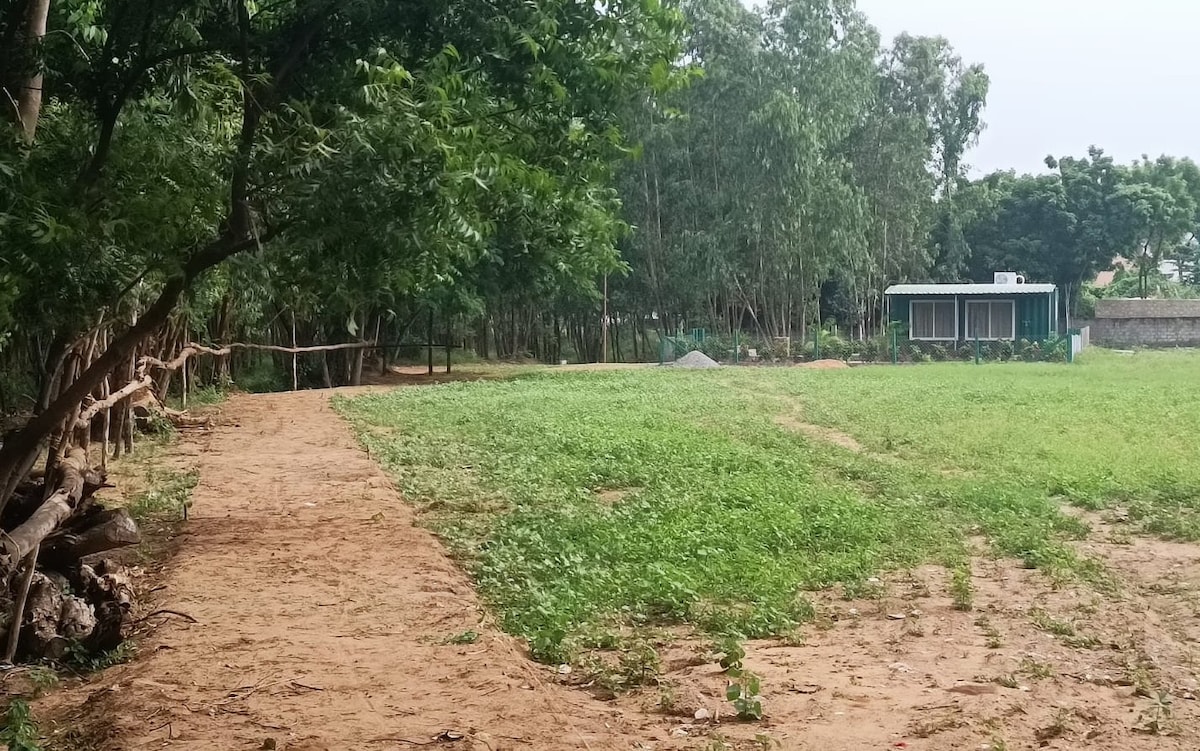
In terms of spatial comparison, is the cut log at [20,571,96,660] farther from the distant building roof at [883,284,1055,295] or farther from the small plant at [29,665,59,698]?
the distant building roof at [883,284,1055,295]

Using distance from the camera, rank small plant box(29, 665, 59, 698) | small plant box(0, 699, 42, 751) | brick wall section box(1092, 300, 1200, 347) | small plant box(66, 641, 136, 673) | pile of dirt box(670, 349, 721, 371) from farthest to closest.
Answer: brick wall section box(1092, 300, 1200, 347) < pile of dirt box(670, 349, 721, 371) < small plant box(66, 641, 136, 673) < small plant box(29, 665, 59, 698) < small plant box(0, 699, 42, 751)

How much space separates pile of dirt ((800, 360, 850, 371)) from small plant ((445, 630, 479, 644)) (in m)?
23.3

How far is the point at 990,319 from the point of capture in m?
33.6

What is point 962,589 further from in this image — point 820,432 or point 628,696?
point 820,432

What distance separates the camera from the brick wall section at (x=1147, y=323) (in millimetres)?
34594

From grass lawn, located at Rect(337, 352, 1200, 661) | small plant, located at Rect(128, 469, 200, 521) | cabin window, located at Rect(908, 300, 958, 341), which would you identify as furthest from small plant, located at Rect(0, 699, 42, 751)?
cabin window, located at Rect(908, 300, 958, 341)

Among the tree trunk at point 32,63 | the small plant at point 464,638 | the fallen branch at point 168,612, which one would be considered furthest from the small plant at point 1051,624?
the tree trunk at point 32,63

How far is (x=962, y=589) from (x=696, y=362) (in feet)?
78.7

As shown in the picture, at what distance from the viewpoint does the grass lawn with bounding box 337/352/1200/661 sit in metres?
6.80

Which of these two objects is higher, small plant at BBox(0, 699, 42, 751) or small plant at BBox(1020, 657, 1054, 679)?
small plant at BBox(0, 699, 42, 751)

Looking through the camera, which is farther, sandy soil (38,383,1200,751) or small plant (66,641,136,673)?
small plant (66,641,136,673)

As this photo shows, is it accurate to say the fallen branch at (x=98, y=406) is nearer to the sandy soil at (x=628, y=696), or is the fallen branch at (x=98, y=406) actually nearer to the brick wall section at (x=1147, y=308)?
the sandy soil at (x=628, y=696)

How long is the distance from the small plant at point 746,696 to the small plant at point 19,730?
108 inches

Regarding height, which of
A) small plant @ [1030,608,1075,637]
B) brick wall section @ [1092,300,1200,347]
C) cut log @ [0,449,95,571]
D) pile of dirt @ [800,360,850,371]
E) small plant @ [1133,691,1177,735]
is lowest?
small plant @ [1133,691,1177,735]
